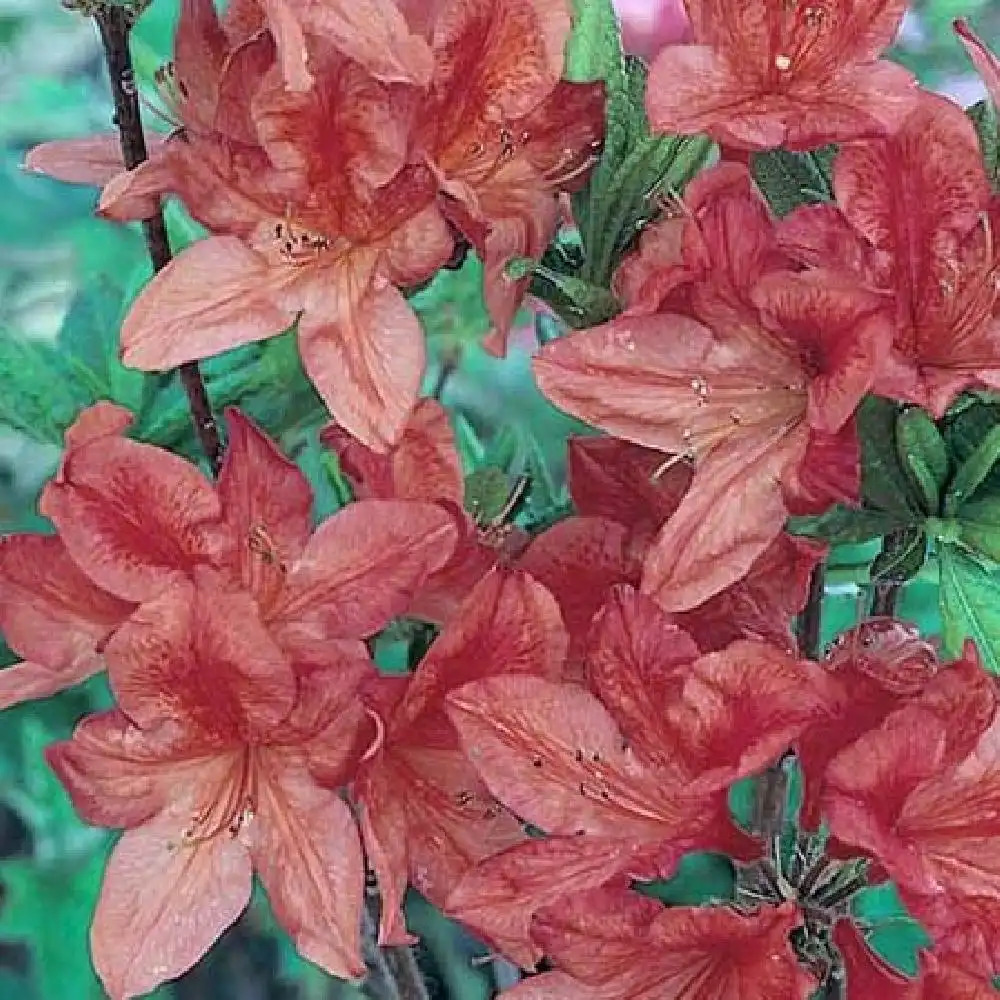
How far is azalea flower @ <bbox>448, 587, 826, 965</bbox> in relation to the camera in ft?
1.43

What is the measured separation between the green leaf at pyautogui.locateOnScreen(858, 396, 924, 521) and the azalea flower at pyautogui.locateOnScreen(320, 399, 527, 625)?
9cm

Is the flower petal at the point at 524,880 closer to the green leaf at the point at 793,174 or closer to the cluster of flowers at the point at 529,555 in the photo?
the cluster of flowers at the point at 529,555

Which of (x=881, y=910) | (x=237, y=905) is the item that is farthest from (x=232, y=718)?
(x=881, y=910)

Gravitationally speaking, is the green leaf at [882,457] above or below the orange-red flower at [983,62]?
below

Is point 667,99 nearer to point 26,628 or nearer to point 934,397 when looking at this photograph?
point 934,397

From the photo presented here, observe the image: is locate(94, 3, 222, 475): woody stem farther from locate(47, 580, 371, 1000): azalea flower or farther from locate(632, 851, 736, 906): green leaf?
locate(632, 851, 736, 906): green leaf

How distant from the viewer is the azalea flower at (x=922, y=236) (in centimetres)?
45

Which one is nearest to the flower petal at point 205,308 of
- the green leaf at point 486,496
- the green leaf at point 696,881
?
the green leaf at point 486,496

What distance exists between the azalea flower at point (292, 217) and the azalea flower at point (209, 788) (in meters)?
0.06

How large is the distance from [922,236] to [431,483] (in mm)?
136

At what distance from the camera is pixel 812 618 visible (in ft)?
1.75

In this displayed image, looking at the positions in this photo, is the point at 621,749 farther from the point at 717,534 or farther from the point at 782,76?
the point at 782,76

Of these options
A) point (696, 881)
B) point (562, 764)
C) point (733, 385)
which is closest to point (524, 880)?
point (562, 764)

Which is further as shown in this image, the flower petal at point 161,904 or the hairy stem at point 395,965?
the hairy stem at point 395,965
